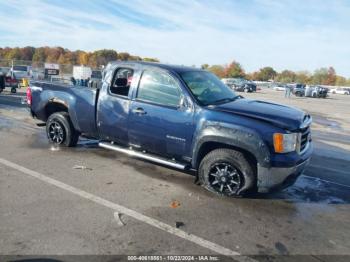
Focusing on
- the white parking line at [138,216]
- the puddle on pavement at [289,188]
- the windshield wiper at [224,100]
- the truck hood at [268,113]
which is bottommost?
the white parking line at [138,216]

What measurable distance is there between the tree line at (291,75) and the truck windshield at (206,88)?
374 feet

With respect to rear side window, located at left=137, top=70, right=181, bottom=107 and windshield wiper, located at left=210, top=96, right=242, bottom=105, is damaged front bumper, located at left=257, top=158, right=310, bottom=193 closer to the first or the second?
windshield wiper, located at left=210, top=96, right=242, bottom=105

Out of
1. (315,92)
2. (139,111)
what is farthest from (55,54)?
(139,111)

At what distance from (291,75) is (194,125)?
133 metres

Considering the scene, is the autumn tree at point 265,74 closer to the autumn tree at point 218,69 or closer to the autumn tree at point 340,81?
the autumn tree at point 218,69

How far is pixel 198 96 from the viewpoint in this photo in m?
5.54

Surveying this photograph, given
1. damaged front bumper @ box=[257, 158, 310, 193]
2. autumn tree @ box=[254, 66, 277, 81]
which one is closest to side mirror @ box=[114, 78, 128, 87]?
damaged front bumper @ box=[257, 158, 310, 193]

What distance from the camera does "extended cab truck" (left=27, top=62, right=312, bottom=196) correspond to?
481cm

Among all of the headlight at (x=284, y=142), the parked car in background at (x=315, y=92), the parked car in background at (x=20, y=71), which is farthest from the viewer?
the parked car in background at (x=315, y=92)

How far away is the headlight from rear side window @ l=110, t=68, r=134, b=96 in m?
2.85

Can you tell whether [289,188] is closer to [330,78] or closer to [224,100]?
[224,100]

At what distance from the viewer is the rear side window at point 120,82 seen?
6.34 metres

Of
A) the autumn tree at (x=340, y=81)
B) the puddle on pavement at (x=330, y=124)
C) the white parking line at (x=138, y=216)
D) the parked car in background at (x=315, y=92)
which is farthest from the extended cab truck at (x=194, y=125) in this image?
the autumn tree at (x=340, y=81)

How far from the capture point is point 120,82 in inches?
254
